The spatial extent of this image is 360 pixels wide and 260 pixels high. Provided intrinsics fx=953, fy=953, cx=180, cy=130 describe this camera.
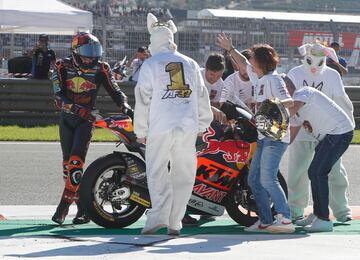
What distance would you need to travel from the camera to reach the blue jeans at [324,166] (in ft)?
27.7

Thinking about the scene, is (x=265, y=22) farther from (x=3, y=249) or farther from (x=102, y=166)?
(x=3, y=249)

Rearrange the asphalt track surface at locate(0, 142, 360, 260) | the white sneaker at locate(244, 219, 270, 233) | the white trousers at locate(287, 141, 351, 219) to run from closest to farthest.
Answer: the asphalt track surface at locate(0, 142, 360, 260) < the white sneaker at locate(244, 219, 270, 233) < the white trousers at locate(287, 141, 351, 219)

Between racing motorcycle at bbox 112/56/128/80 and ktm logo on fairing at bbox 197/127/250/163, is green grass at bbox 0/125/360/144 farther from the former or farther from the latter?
ktm logo on fairing at bbox 197/127/250/163

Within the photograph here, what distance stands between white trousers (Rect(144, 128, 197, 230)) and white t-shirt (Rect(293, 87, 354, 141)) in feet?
3.78

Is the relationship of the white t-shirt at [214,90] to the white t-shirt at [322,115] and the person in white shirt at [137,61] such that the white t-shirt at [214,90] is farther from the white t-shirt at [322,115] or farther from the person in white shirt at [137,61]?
the person in white shirt at [137,61]

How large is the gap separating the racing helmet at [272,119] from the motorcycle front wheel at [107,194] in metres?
1.31

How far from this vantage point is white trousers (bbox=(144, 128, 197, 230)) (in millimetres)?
7672

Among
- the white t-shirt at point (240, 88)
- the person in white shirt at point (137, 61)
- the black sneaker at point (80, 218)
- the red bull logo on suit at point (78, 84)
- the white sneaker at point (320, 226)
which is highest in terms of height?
the red bull logo on suit at point (78, 84)

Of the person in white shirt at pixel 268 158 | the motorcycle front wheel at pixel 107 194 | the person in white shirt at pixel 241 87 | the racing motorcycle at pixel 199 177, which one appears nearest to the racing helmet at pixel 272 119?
the person in white shirt at pixel 268 158

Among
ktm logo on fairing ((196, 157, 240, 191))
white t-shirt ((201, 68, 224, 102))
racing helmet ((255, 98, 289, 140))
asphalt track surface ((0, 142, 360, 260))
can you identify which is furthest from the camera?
white t-shirt ((201, 68, 224, 102))

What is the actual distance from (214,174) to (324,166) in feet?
3.22

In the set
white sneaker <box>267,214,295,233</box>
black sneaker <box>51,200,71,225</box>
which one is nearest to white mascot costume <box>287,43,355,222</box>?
white sneaker <box>267,214,295,233</box>

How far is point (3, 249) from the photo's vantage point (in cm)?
710

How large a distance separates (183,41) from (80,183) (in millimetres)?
14731
